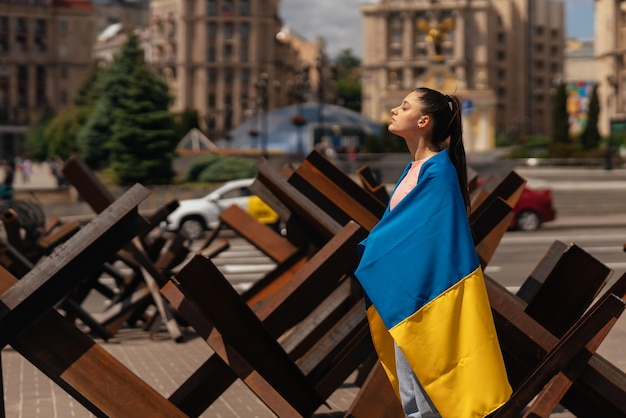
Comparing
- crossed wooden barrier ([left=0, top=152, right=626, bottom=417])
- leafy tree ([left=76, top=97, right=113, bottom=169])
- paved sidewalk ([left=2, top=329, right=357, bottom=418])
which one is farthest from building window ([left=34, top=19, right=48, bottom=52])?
crossed wooden barrier ([left=0, top=152, right=626, bottom=417])

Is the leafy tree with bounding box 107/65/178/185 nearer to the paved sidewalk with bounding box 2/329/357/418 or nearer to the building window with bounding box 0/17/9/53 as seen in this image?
the paved sidewalk with bounding box 2/329/357/418

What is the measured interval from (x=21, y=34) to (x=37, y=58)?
320 cm

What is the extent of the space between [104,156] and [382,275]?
59691 millimetres

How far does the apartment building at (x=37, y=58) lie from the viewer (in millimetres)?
148750

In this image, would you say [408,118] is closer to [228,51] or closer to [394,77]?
[228,51]

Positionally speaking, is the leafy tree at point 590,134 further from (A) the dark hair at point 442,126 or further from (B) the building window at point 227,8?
(B) the building window at point 227,8

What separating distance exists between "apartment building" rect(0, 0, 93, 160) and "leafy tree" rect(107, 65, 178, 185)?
95475 mm

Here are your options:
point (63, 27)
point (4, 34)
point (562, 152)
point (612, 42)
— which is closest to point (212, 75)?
point (63, 27)

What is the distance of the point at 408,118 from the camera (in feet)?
15.5

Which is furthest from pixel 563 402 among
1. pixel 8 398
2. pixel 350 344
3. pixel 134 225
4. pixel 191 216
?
pixel 191 216

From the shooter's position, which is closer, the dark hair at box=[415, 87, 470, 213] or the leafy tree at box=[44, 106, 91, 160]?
the dark hair at box=[415, 87, 470, 213]

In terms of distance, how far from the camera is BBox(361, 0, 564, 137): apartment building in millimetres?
157000

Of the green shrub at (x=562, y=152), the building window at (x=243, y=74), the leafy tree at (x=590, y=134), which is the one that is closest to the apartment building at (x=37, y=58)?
the building window at (x=243, y=74)

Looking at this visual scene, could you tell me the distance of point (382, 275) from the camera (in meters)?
4.60
